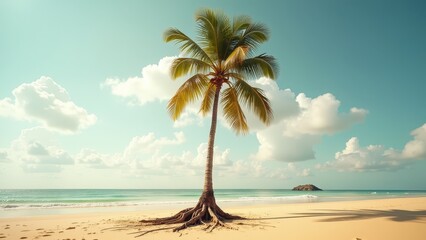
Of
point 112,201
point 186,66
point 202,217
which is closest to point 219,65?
point 186,66

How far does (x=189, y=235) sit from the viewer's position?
725cm

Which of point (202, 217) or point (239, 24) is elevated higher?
point (239, 24)

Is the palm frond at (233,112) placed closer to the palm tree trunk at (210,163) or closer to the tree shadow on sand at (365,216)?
the palm tree trunk at (210,163)

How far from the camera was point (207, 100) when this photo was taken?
1267cm

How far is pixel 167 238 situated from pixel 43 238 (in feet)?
11.0

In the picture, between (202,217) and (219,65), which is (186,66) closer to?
(219,65)

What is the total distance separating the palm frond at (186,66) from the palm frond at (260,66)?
1672mm

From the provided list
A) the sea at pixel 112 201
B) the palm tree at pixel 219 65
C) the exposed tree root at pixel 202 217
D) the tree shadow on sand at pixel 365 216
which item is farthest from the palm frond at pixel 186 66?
the sea at pixel 112 201

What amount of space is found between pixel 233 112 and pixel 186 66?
309cm

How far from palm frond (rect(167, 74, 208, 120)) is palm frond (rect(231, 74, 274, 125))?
147cm

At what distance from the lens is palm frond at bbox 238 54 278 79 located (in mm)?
11617

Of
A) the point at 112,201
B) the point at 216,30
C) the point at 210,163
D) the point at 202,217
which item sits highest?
the point at 216,30

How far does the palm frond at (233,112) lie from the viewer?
1210cm

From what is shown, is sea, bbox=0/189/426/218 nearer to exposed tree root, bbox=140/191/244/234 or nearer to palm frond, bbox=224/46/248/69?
exposed tree root, bbox=140/191/244/234
